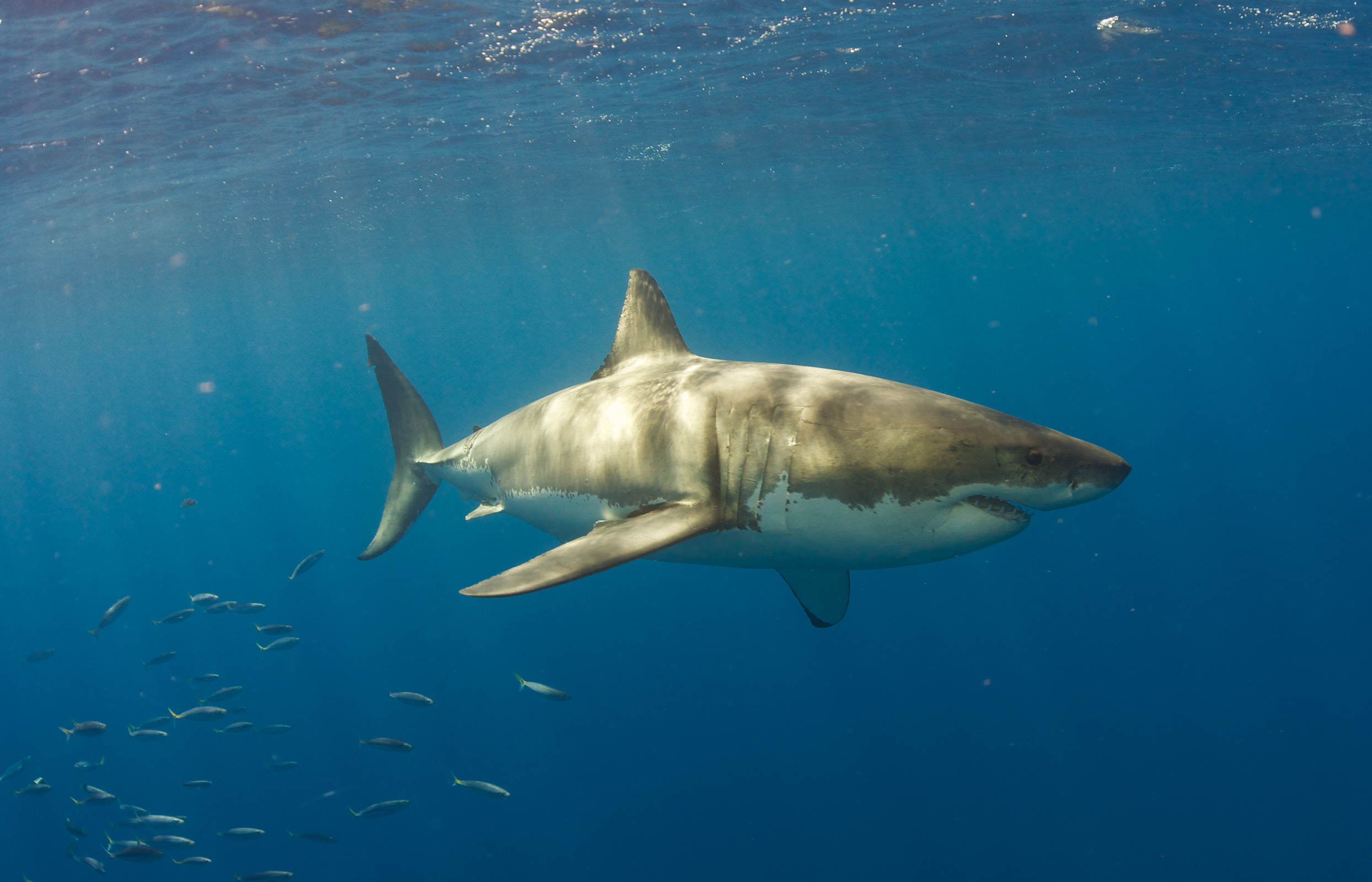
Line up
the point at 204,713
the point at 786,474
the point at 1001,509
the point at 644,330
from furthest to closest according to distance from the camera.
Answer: the point at 204,713, the point at 644,330, the point at 786,474, the point at 1001,509

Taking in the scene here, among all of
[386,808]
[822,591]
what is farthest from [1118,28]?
[386,808]

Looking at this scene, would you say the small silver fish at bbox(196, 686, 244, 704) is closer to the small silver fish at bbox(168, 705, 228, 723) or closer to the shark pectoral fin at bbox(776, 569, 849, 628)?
the small silver fish at bbox(168, 705, 228, 723)

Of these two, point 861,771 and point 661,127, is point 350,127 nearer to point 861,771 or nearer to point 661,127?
point 661,127

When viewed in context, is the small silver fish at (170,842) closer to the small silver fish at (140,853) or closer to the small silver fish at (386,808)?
the small silver fish at (140,853)

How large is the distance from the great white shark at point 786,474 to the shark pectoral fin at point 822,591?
0.04 ft

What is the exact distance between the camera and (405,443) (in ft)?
24.0

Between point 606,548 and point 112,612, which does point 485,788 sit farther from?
point 606,548

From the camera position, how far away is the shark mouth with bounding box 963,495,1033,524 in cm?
304

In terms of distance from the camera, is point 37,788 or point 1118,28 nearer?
point 37,788

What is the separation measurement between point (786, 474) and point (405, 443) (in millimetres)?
5119

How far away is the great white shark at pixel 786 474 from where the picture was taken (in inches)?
117

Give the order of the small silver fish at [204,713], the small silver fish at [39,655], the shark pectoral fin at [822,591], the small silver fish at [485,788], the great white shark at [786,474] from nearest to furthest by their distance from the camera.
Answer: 1. the great white shark at [786,474]
2. the shark pectoral fin at [822,591]
3. the small silver fish at [485,788]
4. the small silver fish at [204,713]
5. the small silver fish at [39,655]

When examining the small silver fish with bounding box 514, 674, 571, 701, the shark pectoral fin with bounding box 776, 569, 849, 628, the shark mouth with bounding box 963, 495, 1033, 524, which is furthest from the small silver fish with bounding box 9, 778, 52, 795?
the shark mouth with bounding box 963, 495, 1033, 524

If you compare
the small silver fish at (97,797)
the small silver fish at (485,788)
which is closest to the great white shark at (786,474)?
the small silver fish at (485,788)
